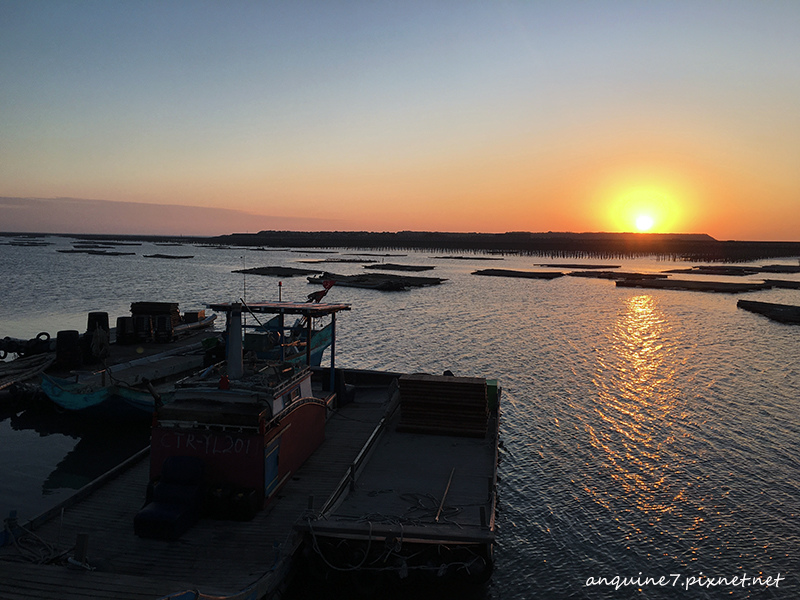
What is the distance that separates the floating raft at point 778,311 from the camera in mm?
52906

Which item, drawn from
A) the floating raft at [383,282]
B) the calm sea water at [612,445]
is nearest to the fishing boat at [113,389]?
the calm sea water at [612,445]

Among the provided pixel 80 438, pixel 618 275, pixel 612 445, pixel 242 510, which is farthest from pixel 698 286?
pixel 242 510

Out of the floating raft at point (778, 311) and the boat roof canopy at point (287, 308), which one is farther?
the floating raft at point (778, 311)

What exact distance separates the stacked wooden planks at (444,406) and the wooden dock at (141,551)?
407 cm

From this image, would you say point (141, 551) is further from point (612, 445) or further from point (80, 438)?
point (612, 445)

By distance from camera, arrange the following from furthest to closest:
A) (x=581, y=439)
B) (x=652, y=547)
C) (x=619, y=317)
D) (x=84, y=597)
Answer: (x=619, y=317)
(x=581, y=439)
(x=652, y=547)
(x=84, y=597)

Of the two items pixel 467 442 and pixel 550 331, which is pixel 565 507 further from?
pixel 550 331

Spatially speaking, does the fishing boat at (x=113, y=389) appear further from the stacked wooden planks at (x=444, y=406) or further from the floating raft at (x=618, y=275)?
the floating raft at (x=618, y=275)

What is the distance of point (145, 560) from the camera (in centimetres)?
1022

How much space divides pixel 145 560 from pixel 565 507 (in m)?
11.9

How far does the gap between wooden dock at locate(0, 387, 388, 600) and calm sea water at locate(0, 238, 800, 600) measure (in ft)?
16.6

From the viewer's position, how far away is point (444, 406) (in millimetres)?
17766

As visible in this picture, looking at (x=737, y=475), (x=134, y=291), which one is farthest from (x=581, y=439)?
(x=134, y=291)

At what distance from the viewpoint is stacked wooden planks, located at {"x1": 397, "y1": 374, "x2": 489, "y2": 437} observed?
17438mm
